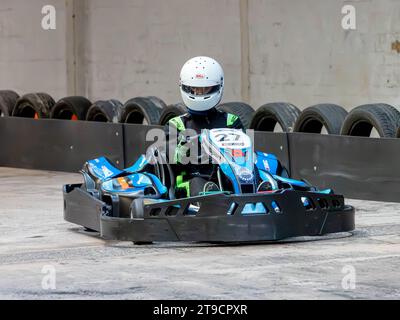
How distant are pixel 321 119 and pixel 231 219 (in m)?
3.20

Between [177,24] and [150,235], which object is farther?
[177,24]

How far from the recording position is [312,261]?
622 centimetres

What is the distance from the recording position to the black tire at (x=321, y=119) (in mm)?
9594

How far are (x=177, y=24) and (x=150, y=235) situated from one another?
6.19 m

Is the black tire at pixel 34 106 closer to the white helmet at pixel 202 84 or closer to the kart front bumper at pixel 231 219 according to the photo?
the white helmet at pixel 202 84

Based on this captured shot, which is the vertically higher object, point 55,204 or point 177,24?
point 177,24

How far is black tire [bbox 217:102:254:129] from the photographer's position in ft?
34.1

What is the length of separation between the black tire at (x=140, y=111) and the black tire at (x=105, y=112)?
111mm

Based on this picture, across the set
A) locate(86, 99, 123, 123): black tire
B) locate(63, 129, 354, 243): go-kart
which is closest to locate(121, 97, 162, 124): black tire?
locate(86, 99, 123, 123): black tire

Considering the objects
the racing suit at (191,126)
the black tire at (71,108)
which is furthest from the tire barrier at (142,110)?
the racing suit at (191,126)

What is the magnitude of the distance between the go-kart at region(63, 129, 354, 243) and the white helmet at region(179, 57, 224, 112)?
0.73 feet

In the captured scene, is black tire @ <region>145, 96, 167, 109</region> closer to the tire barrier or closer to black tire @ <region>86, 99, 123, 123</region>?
the tire barrier

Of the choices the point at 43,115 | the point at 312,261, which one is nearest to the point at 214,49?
the point at 43,115
